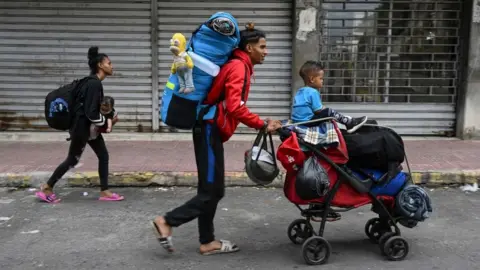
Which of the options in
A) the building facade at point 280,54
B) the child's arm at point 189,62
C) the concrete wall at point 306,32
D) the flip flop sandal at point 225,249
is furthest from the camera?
the building facade at point 280,54

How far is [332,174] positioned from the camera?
3.76 m

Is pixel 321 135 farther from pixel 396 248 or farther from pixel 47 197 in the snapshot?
pixel 47 197

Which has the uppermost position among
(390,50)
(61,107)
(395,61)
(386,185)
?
(390,50)

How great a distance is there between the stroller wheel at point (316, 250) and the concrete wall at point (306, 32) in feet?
16.5

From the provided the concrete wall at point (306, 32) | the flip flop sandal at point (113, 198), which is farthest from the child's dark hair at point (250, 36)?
the concrete wall at point (306, 32)

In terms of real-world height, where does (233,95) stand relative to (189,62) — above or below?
below

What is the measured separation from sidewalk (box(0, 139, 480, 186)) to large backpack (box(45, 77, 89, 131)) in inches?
46.6

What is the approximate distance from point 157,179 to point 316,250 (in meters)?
2.98

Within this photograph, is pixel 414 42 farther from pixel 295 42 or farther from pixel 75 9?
pixel 75 9

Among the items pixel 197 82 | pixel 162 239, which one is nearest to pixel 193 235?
pixel 162 239

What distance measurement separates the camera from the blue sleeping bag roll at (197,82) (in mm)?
3607

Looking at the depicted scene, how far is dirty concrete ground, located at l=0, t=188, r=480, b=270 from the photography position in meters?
3.81

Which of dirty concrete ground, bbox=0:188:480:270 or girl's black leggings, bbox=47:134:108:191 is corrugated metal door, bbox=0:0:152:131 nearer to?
dirty concrete ground, bbox=0:188:480:270

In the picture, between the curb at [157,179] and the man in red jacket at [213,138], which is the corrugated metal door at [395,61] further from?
the man in red jacket at [213,138]
